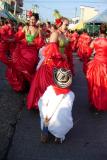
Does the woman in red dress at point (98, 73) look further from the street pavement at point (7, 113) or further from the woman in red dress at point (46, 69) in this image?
the street pavement at point (7, 113)

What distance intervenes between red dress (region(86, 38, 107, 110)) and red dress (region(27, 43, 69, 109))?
1.93 ft

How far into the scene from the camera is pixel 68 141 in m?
7.26

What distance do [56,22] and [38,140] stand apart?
4.62 m

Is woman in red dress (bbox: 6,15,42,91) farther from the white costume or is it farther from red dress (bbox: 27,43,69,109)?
the white costume

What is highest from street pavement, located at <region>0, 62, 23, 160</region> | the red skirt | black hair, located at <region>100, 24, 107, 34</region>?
black hair, located at <region>100, 24, 107, 34</region>

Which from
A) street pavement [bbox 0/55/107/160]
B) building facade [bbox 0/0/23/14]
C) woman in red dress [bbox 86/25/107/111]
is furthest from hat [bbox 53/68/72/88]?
building facade [bbox 0/0/23/14]

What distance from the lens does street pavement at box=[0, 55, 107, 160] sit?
6578mm

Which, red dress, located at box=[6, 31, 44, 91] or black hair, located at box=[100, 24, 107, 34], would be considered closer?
black hair, located at box=[100, 24, 107, 34]

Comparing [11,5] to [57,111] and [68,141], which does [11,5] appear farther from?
[57,111]

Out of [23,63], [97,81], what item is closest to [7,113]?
[97,81]

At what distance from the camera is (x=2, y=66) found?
17.3 m

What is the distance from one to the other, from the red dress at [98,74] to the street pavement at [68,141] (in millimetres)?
363

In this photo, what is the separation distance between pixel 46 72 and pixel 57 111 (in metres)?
2.36

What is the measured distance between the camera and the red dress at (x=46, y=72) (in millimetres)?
9031
